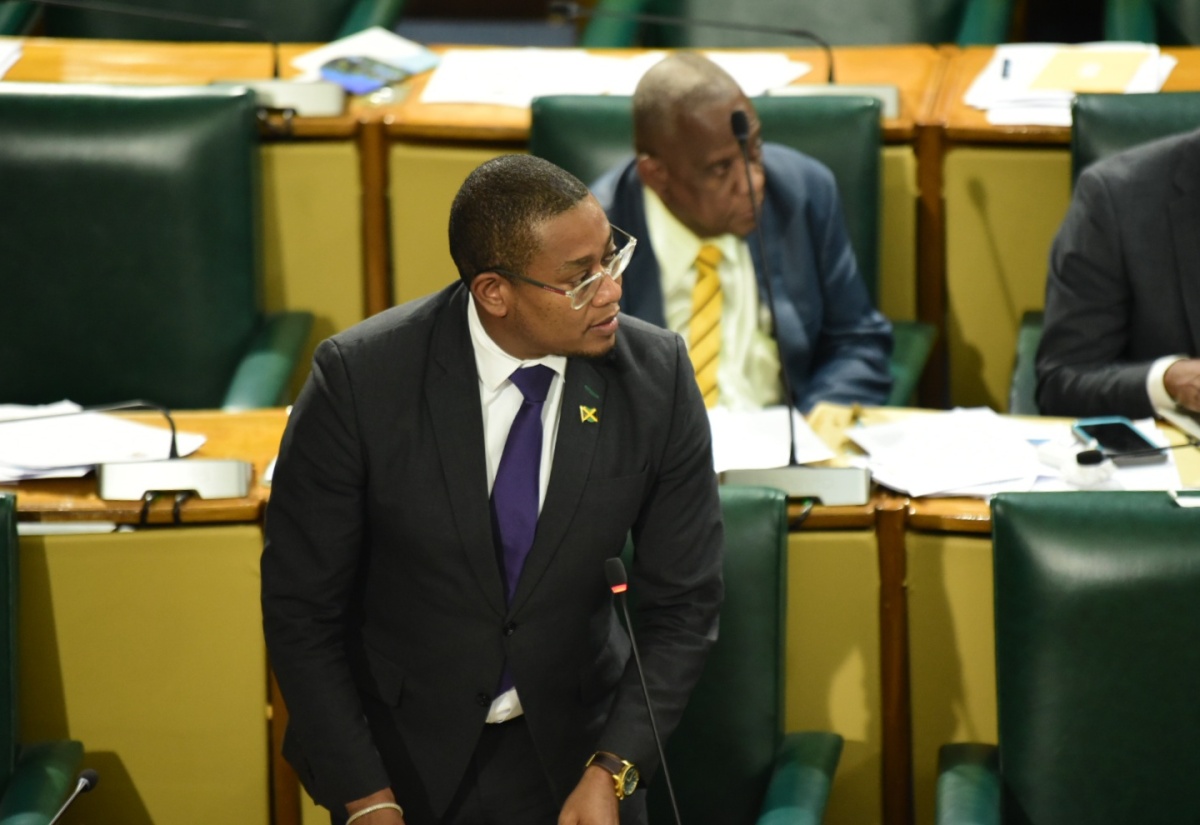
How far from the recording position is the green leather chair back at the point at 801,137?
294 centimetres

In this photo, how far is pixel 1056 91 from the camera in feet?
10.4

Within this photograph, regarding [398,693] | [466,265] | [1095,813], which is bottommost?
[1095,813]

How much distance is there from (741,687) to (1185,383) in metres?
0.90

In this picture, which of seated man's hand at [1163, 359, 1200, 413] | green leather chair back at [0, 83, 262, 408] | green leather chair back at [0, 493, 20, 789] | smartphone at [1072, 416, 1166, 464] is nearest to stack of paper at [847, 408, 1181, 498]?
smartphone at [1072, 416, 1166, 464]

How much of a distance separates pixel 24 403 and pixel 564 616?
146 cm

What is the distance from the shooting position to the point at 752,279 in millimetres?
2789

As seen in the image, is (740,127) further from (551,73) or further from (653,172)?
(551,73)

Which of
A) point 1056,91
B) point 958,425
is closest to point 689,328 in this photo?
point 958,425

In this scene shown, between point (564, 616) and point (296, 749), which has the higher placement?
point (564, 616)

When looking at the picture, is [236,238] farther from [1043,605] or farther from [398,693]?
[1043,605]

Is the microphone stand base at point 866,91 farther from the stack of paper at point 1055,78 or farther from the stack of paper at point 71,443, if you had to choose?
the stack of paper at point 71,443

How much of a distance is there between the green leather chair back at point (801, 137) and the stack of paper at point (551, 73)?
24 centimetres

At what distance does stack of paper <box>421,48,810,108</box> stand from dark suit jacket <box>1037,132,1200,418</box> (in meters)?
0.77

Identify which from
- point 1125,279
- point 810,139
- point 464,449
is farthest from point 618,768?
point 810,139
